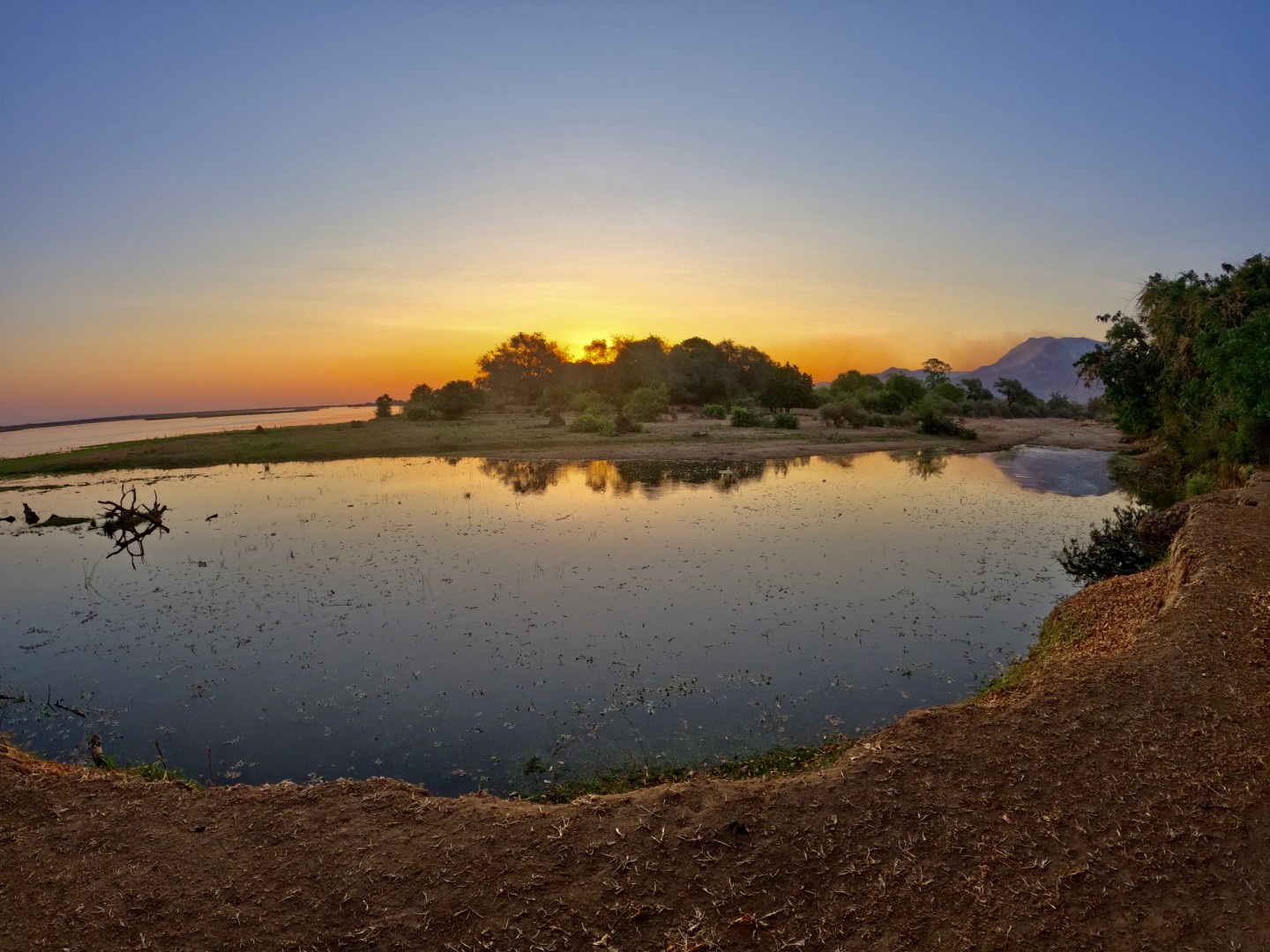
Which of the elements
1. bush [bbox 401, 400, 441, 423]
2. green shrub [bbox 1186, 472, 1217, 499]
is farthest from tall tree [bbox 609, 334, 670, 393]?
green shrub [bbox 1186, 472, 1217, 499]

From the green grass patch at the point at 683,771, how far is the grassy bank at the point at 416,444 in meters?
31.7

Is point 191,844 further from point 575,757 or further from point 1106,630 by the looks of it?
point 1106,630

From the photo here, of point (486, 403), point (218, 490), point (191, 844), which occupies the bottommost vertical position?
point (191, 844)

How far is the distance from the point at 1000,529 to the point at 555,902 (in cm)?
1882

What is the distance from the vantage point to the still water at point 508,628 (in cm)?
874

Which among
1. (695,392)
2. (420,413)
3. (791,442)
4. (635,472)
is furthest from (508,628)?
(695,392)

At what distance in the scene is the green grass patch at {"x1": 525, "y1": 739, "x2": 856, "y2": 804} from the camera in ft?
24.3

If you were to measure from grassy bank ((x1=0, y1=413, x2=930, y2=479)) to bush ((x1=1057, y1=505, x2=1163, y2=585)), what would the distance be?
23.0 m

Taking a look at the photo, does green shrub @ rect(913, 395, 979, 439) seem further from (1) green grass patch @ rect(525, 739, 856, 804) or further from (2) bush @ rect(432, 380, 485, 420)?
(1) green grass patch @ rect(525, 739, 856, 804)

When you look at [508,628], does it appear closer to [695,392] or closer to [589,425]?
[589,425]

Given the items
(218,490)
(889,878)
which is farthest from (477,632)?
(218,490)

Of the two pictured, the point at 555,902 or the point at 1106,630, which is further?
the point at 1106,630

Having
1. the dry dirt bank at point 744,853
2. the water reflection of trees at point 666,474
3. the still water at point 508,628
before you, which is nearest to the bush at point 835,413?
the water reflection of trees at point 666,474

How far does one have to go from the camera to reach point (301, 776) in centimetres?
792
